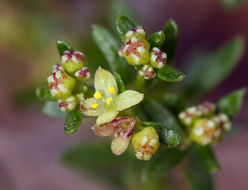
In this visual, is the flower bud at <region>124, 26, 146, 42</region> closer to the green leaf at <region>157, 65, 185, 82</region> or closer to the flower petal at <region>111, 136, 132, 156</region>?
the green leaf at <region>157, 65, 185, 82</region>

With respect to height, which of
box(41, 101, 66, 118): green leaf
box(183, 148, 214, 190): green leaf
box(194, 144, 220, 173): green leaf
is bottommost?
box(183, 148, 214, 190): green leaf

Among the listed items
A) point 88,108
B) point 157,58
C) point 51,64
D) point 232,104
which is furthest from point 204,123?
point 51,64

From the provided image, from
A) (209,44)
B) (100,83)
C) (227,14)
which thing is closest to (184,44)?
(209,44)

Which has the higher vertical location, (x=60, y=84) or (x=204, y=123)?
(x=60, y=84)

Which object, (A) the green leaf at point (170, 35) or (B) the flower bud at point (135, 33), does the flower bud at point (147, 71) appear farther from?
(A) the green leaf at point (170, 35)

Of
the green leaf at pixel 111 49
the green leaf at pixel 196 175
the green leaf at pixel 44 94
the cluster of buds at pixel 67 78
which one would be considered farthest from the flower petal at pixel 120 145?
the green leaf at pixel 196 175

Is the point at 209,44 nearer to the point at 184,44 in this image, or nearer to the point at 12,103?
the point at 184,44

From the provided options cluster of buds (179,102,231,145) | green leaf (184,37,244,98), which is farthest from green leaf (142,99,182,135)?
green leaf (184,37,244,98)

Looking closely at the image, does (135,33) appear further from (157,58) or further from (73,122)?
(73,122)
